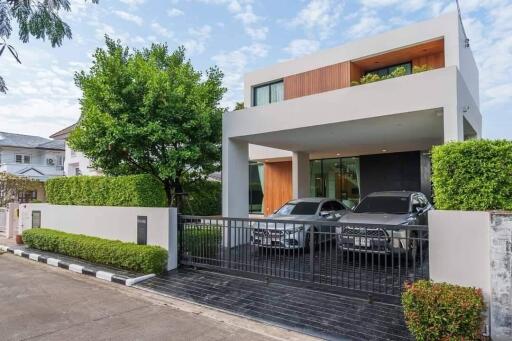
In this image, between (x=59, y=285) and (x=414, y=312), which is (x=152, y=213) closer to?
(x=59, y=285)

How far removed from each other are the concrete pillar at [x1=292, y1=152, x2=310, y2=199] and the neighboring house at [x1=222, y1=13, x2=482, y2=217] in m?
0.05

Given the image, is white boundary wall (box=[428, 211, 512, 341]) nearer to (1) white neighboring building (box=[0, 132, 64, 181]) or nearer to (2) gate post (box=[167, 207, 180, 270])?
(2) gate post (box=[167, 207, 180, 270])

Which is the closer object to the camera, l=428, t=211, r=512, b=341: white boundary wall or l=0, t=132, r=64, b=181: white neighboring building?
l=428, t=211, r=512, b=341: white boundary wall

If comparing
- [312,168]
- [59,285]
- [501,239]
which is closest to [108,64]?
[59,285]

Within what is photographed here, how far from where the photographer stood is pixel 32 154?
3103 cm

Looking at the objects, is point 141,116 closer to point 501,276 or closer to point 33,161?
point 501,276

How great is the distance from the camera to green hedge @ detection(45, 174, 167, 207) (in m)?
9.09

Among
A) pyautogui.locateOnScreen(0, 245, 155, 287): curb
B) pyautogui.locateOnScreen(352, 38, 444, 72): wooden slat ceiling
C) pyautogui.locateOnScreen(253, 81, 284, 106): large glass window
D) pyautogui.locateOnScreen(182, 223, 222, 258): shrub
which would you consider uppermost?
pyautogui.locateOnScreen(352, 38, 444, 72): wooden slat ceiling

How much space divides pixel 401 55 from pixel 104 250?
12.8m

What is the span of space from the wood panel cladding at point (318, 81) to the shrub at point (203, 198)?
561 centimetres

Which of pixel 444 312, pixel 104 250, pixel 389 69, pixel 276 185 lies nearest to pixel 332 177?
pixel 276 185

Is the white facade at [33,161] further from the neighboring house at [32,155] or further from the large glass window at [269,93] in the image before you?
the large glass window at [269,93]

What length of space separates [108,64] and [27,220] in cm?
781

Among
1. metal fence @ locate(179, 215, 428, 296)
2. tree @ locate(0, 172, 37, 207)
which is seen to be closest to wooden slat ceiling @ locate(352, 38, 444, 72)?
metal fence @ locate(179, 215, 428, 296)
